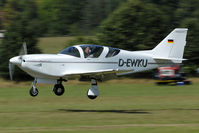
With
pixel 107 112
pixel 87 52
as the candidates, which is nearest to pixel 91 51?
pixel 87 52

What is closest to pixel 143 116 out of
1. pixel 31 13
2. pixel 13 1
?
pixel 31 13

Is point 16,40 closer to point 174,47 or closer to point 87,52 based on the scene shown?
point 87,52

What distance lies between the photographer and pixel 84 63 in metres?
15.8

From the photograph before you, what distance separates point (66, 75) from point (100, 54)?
1.57 meters

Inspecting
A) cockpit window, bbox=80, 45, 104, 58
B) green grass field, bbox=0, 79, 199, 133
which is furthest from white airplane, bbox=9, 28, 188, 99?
green grass field, bbox=0, 79, 199, 133

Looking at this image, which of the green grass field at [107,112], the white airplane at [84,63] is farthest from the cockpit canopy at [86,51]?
the green grass field at [107,112]

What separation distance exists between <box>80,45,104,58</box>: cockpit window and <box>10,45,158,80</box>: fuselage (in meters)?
0.06

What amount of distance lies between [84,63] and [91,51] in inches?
21.4

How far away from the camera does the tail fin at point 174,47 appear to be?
1703cm

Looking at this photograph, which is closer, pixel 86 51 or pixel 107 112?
pixel 86 51

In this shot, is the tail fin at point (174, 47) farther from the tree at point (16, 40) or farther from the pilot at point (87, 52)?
the tree at point (16, 40)

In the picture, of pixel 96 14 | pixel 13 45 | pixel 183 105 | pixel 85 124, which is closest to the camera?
pixel 85 124

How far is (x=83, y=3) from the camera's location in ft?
329

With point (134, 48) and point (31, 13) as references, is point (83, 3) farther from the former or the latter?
point (134, 48)
